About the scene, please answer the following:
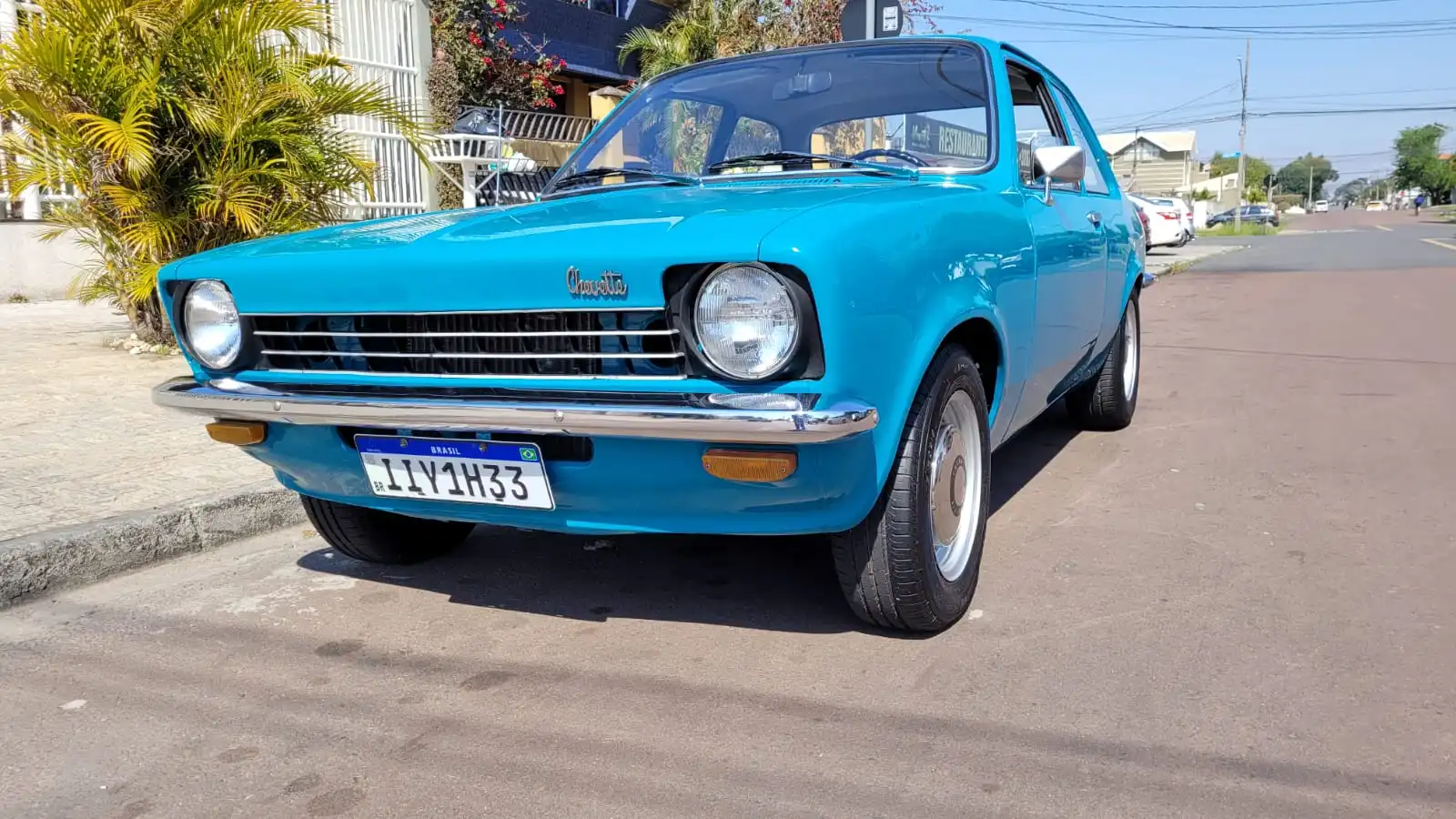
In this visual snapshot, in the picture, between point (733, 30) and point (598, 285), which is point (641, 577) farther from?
point (733, 30)

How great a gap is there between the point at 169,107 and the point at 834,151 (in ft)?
14.6

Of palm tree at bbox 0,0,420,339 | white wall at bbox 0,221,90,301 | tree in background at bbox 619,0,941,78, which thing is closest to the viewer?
palm tree at bbox 0,0,420,339

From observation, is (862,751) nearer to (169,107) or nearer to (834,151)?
(834,151)

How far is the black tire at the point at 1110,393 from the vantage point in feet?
17.3

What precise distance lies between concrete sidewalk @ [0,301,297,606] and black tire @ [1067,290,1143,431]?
11.6 ft

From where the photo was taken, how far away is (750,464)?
7.97 ft

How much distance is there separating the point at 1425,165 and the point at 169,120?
138895 mm

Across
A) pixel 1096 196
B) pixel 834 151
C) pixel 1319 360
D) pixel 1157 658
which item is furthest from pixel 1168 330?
pixel 1157 658

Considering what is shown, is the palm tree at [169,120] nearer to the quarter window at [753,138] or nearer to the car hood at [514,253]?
the quarter window at [753,138]

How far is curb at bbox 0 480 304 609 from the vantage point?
350cm

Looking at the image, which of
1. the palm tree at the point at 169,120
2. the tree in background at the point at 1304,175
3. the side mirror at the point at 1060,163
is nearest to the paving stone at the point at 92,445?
the palm tree at the point at 169,120

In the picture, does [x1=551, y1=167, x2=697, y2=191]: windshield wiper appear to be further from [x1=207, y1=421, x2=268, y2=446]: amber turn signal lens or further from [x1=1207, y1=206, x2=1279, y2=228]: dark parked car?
[x1=1207, y1=206, x2=1279, y2=228]: dark parked car

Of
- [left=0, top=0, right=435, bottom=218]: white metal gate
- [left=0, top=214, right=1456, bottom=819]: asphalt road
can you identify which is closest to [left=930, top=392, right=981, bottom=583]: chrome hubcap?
[left=0, top=214, right=1456, bottom=819]: asphalt road

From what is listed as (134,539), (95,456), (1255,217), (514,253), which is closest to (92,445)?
(95,456)
